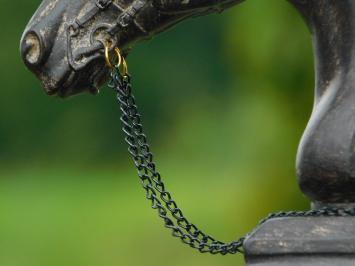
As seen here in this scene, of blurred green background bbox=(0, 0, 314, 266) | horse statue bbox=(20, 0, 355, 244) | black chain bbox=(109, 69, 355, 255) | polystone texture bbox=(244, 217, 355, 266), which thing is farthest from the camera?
blurred green background bbox=(0, 0, 314, 266)

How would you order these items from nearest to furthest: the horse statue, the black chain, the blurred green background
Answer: the horse statue → the black chain → the blurred green background

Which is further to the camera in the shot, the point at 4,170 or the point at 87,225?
the point at 4,170

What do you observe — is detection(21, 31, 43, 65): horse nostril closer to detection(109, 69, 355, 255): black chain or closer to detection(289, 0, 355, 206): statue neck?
detection(109, 69, 355, 255): black chain

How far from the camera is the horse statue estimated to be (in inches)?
129

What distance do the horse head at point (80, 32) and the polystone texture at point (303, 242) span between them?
0.55 metres

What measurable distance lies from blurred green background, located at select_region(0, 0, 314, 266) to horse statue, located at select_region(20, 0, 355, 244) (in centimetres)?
444

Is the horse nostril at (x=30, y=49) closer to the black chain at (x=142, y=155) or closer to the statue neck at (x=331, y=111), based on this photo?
the black chain at (x=142, y=155)

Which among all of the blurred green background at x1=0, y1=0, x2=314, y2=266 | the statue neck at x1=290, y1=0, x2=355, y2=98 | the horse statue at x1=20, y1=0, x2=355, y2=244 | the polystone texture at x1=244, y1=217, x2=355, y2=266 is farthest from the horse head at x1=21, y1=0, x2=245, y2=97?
the blurred green background at x1=0, y1=0, x2=314, y2=266

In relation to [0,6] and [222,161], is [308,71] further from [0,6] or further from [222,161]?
[0,6]

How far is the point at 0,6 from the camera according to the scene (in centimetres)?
2312

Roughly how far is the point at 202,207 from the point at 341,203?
12541mm

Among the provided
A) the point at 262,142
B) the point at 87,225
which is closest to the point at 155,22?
the point at 262,142

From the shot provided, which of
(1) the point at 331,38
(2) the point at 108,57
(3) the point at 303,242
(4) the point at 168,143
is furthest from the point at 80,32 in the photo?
(4) the point at 168,143

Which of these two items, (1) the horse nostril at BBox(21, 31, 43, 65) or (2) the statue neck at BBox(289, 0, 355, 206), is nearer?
(2) the statue neck at BBox(289, 0, 355, 206)
